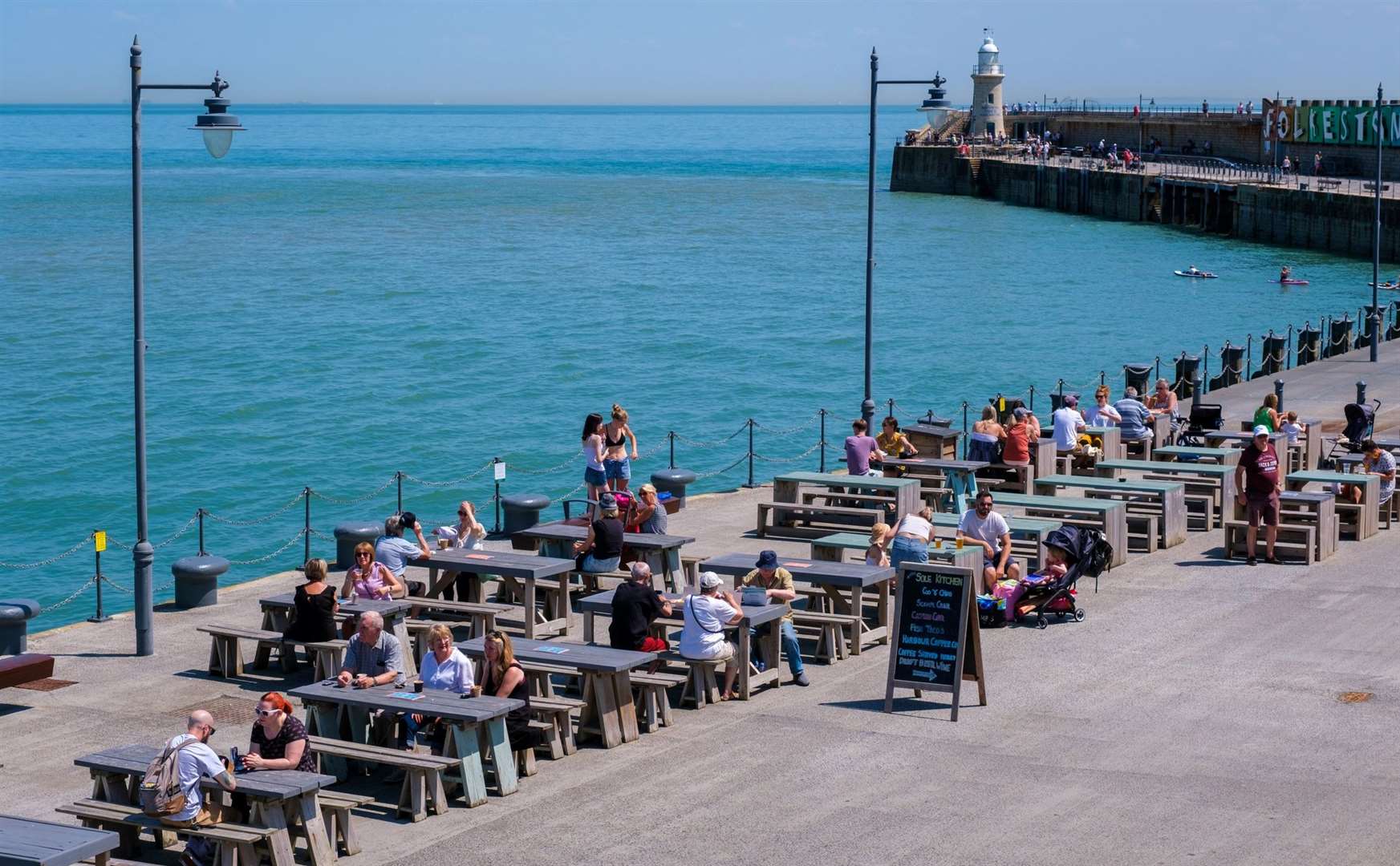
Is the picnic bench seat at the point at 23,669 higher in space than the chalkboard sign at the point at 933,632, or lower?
lower

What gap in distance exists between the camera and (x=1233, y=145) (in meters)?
118

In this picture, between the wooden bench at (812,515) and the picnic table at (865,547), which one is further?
the wooden bench at (812,515)

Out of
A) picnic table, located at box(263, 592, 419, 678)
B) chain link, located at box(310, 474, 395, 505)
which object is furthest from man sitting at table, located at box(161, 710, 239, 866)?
chain link, located at box(310, 474, 395, 505)

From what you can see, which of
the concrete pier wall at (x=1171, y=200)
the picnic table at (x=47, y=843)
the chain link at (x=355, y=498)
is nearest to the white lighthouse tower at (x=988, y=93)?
the concrete pier wall at (x=1171, y=200)

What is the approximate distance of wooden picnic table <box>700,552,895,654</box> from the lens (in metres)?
15.0

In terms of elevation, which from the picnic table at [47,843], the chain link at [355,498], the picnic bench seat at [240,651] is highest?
the picnic table at [47,843]

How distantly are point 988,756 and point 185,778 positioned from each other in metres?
5.22

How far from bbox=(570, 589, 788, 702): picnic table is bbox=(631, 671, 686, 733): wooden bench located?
33cm

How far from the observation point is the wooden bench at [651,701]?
42.1 ft

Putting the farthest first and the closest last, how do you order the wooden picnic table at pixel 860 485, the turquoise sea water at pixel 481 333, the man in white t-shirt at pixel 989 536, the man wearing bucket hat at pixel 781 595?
the turquoise sea water at pixel 481 333
the wooden picnic table at pixel 860 485
the man in white t-shirt at pixel 989 536
the man wearing bucket hat at pixel 781 595

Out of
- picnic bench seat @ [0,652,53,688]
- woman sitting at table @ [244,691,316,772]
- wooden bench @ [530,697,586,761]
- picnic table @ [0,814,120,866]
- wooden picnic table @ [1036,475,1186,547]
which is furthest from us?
wooden picnic table @ [1036,475,1186,547]

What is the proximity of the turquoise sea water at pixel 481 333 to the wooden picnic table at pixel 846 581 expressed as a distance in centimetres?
1497

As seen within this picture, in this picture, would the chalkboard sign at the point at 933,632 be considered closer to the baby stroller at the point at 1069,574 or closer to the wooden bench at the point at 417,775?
the baby stroller at the point at 1069,574

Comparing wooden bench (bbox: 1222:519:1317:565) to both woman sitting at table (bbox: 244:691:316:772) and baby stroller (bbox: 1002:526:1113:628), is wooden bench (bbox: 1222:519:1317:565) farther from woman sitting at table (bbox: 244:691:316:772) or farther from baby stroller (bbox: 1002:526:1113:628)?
woman sitting at table (bbox: 244:691:316:772)
